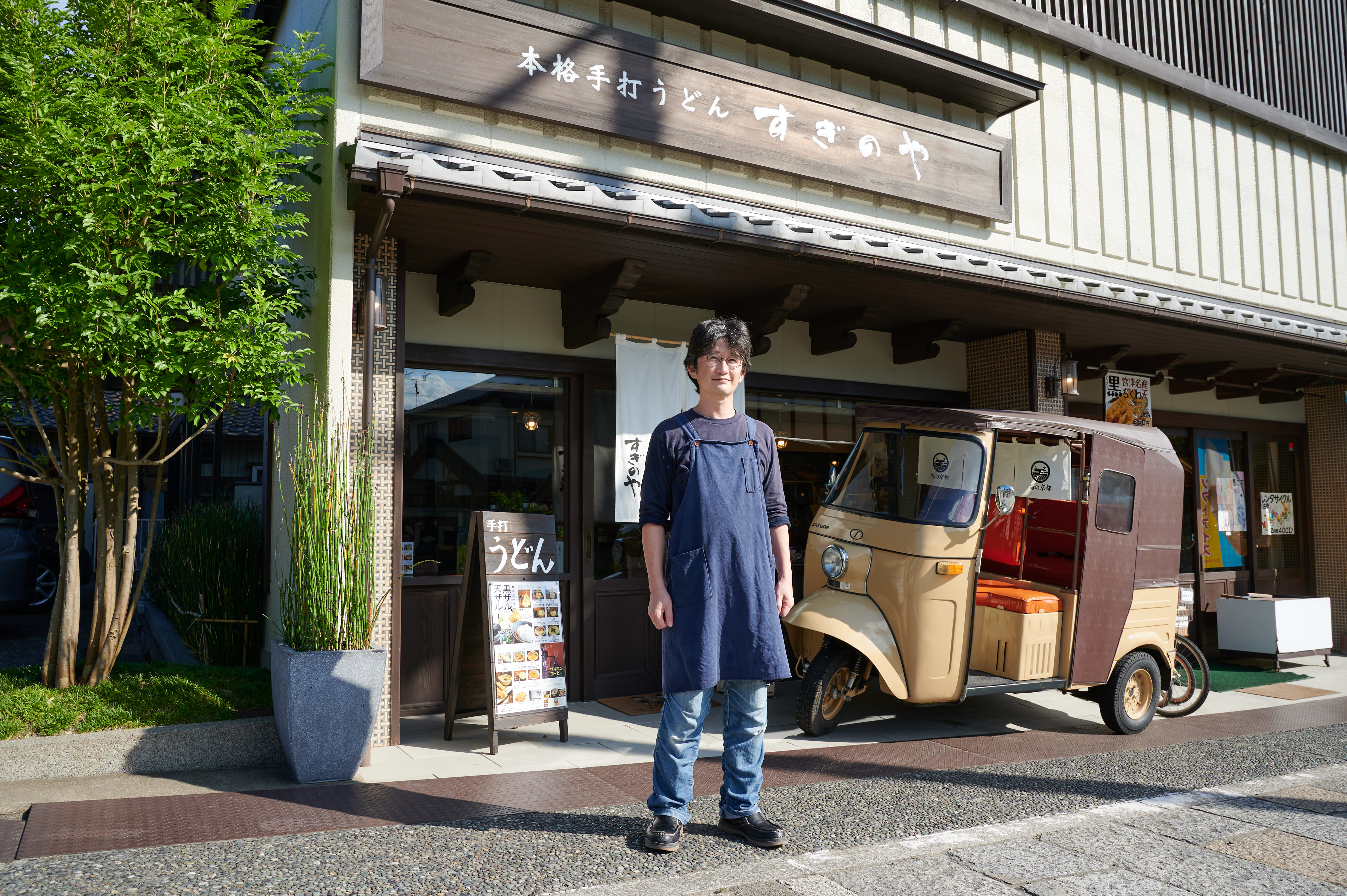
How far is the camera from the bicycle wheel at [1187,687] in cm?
652

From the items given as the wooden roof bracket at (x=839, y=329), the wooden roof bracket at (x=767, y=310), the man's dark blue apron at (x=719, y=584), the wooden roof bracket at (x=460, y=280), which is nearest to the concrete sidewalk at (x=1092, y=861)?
the man's dark blue apron at (x=719, y=584)

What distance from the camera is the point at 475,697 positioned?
17.8ft

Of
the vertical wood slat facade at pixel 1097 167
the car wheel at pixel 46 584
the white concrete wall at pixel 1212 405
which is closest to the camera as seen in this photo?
the vertical wood slat facade at pixel 1097 167

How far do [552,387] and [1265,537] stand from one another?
9170 mm

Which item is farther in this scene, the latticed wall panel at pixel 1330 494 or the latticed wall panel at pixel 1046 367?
the latticed wall panel at pixel 1330 494

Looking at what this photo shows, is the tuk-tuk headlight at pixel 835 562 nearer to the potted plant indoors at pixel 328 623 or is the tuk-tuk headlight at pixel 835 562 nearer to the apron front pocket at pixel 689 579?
the apron front pocket at pixel 689 579

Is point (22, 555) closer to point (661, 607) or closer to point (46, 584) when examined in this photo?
point (46, 584)

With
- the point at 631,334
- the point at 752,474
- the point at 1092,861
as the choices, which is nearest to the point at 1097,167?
the point at 631,334

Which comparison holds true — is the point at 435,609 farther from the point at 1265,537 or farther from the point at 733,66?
the point at 1265,537

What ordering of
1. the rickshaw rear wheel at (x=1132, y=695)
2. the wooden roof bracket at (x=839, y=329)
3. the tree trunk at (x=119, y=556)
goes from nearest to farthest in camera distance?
the tree trunk at (x=119, y=556) < the rickshaw rear wheel at (x=1132, y=695) < the wooden roof bracket at (x=839, y=329)

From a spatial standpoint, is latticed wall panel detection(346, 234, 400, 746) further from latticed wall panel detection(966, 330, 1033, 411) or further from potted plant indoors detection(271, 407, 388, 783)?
latticed wall panel detection(966, 330, 1033, 411)

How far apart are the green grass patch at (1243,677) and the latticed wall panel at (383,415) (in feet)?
22.6

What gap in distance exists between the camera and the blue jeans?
3.34 m

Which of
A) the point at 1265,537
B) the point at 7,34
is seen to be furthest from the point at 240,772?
the point at 1265,537
